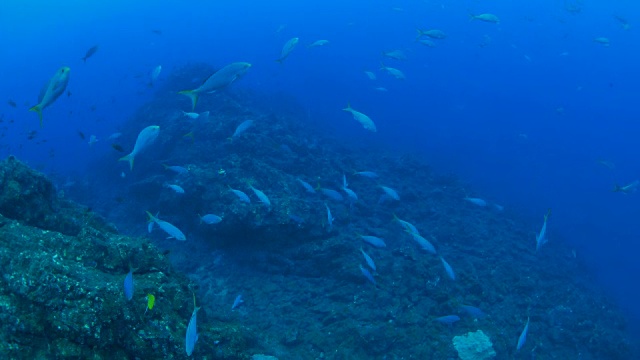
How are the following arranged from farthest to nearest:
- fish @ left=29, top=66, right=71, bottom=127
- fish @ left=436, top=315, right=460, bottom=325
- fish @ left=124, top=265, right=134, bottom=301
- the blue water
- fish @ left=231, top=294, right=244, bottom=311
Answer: the blue water, fish @ left=231, top=294, right=244, bottom=311, fish @ left=436, top=315, right=460, bottom=325, fish @ left=29, top=66, right=71, bottom=127, fish @ left=124, top=265, right=134, bottom=301

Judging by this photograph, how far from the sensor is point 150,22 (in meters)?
62.8

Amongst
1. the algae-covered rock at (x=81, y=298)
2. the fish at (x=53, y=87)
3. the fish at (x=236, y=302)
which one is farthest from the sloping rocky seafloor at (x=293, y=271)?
the fish at (x=53, y=87)

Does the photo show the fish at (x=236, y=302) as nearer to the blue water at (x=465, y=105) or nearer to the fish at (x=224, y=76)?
the fish at (x=224, y=76)

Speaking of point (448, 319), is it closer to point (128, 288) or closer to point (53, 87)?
point (128, 288)

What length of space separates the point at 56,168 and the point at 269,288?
1952 cm

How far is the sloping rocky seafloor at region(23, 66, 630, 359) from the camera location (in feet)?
13.3

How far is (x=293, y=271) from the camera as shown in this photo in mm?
8914

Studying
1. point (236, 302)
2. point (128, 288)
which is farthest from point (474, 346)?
point (128, 288)

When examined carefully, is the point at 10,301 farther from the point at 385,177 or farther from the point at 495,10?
the point at 495,10

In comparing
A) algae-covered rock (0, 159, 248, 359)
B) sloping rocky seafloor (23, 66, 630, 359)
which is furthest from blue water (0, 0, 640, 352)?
algae-covered rock (0, 159, 248, 359)

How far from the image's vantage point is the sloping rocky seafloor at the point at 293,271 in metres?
4.04

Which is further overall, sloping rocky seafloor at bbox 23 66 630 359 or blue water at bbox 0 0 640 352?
blue water at bbox 0 0 640 352

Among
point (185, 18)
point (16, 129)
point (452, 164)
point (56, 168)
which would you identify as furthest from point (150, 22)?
point (452, 164)

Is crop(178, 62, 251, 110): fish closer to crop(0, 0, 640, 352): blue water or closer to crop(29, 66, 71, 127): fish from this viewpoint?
crop(29, 66, 71, 127): fish
